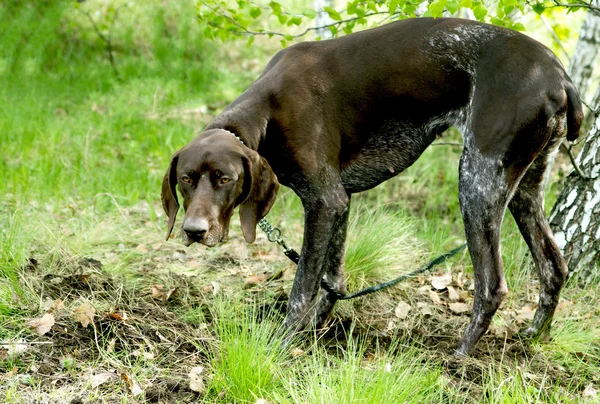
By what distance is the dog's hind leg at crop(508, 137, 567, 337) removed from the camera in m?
4.21

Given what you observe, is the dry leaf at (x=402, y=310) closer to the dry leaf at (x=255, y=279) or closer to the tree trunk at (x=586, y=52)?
the dry leaf at (x=255, y=279)

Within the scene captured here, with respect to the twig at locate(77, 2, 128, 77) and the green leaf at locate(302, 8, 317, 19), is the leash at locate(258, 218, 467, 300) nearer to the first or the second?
the green leaf at locate(302, 8, 317, 19)

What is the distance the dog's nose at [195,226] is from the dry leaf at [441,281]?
6.65ft

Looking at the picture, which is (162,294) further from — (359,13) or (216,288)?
(359,13)

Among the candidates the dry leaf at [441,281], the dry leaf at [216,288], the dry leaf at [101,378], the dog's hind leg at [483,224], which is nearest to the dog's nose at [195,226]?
the dry leaf at [101,378]

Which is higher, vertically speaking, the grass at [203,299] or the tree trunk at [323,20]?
the tree trunk at [323,20]

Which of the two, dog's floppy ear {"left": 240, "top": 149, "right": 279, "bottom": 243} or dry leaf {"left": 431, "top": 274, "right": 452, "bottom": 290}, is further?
dry leaf {"left": 431, "top": 274, "right": 452, "bottom": 290}

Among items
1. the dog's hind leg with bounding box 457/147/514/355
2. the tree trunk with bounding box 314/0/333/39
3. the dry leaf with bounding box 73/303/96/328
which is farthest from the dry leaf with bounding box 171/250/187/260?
the tree trunk with bounding box 314/0/333/39

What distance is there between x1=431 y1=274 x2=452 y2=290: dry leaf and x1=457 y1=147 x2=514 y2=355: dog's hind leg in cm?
88

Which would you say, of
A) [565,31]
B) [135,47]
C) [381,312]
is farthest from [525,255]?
[135,47]

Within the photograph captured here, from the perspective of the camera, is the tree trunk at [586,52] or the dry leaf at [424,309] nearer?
the dry leaf at [424,309]

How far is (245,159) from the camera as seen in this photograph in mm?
3754

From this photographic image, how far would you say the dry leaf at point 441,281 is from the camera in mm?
4919

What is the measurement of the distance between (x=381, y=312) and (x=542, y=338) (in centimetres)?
98
